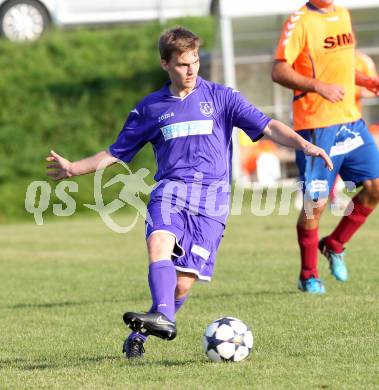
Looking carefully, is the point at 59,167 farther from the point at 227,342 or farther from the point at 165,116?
the point at 227,342

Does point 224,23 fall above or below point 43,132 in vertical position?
above

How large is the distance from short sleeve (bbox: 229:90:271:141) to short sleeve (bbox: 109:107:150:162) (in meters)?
0.50

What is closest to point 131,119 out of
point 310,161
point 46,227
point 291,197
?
point 310,161

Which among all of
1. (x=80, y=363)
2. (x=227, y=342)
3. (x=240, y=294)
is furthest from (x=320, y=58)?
(x=80, y=363)

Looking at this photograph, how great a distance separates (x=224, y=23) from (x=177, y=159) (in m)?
13.0

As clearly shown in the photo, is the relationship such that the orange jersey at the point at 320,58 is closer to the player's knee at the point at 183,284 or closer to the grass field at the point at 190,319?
the grass field at the point at 190,319

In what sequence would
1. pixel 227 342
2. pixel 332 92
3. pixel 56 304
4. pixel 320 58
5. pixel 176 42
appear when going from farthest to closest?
pixel 56 304 < pixel 320 58 < pixel 332 92 < pixel 176 42 < pixel 227 342

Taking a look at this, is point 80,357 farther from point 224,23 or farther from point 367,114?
point 367,114

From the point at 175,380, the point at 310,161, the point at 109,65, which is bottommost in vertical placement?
the point at 175,380

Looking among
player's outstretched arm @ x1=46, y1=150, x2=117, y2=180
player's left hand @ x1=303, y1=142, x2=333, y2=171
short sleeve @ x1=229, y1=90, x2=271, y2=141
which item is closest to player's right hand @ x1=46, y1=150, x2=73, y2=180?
player's outstretched arm @ x1=46, y1=150, x2=117, y2=180

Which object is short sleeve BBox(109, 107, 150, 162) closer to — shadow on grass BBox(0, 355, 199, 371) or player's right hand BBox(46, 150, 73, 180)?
player's right hand BBox(46, 150, 73, 180)

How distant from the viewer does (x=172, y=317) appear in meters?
5.31

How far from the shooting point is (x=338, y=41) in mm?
8211

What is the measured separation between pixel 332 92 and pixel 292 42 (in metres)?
0.85
